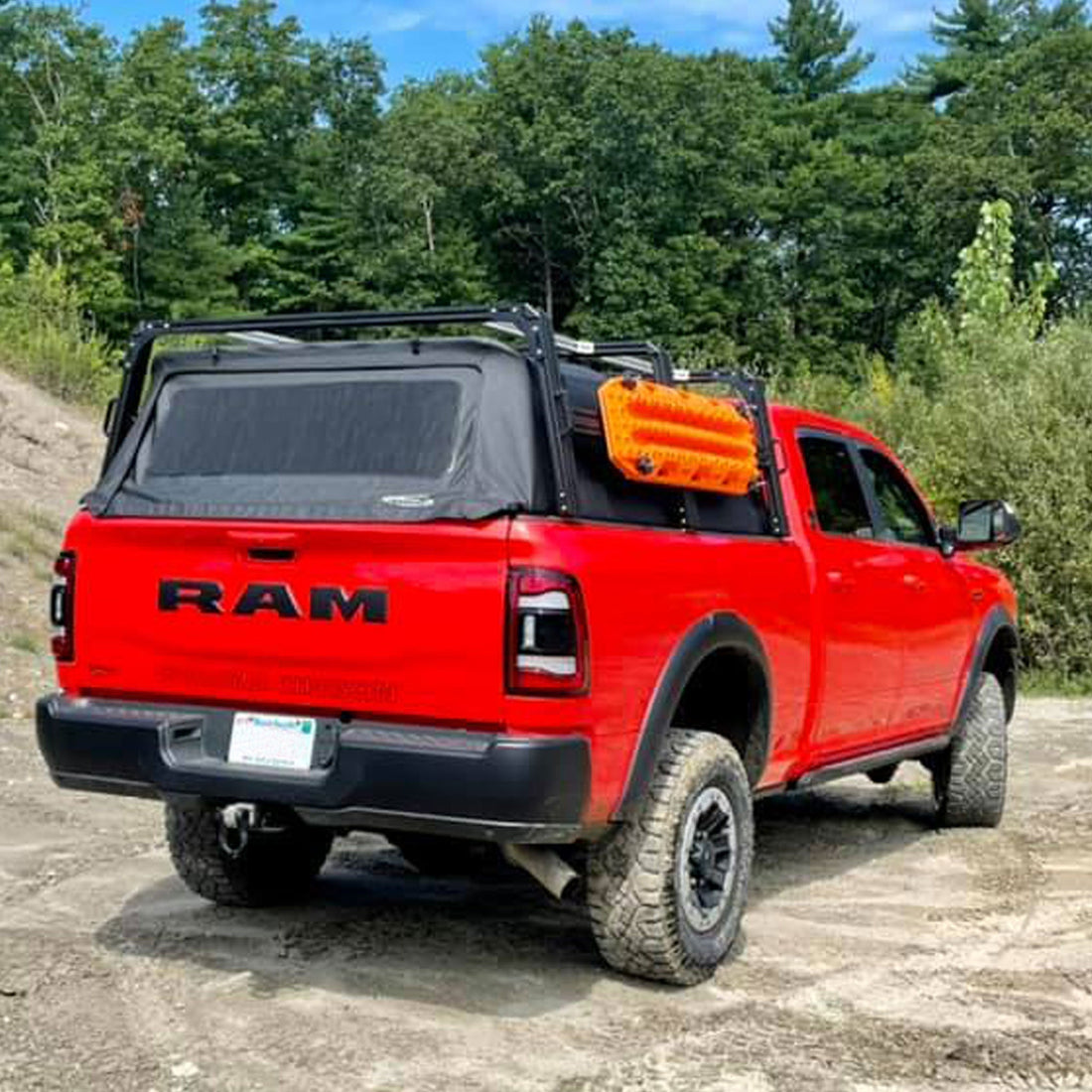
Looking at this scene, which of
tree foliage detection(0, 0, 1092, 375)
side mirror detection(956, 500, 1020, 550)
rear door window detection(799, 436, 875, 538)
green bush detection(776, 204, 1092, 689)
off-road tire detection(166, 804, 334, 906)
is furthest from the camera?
tree foliage detection(0, 0, 1092, 375)

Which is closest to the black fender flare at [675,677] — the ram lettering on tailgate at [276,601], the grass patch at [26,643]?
the ram lettering on tailgate at [276,601]

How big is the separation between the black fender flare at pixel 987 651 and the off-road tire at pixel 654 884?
9.03ft

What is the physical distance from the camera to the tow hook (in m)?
4.54

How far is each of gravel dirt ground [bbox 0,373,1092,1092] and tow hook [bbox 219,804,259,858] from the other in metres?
0.26

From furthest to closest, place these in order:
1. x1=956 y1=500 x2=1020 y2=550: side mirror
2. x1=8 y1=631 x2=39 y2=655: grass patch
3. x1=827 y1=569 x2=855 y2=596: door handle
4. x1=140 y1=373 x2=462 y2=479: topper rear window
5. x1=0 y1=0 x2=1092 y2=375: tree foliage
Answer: x1=0 y1=0 x2=1092 y2=375: tree foliage, x1=8 y1=631 x2=39 y2=655: grass patch, x1=956 y1=500 x2=1020 y2=550: side mirror, x1=827 y1=569 x2=855 y2=596: door handle, x1=140 y1=373 x2=462 y2=479: topper rear window

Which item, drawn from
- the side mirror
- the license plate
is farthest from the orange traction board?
the side mirror

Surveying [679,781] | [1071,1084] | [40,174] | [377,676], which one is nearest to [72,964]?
[377,676]

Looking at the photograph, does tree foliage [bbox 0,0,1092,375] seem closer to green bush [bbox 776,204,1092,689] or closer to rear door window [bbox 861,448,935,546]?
green bush [bbox 776,204,1092,689]

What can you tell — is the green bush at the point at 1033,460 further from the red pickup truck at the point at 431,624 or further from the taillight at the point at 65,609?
the taillight at the point at 65,609


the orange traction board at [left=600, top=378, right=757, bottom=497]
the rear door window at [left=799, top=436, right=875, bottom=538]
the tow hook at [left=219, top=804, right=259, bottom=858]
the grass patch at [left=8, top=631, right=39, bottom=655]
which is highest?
the orange traction board at [left=600, top=378, right=757, bottom=497]

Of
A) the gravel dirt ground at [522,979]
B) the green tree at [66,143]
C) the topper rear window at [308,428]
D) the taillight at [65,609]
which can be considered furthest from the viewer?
the green tree at [66,143]

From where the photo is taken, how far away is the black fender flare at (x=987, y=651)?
7.05 m

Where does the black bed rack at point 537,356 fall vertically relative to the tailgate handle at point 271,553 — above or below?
above

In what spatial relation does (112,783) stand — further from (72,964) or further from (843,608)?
(843,608)
